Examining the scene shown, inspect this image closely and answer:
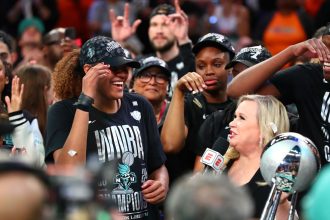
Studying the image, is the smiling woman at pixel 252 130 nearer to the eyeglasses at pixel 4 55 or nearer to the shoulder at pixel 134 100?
the shoulder at pixel 134 100

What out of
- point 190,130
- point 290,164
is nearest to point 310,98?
point 190,130

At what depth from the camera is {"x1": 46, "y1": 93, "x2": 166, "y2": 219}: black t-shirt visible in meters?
6.10

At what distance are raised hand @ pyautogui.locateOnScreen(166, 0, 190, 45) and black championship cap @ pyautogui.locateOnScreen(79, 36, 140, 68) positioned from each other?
8.94ft

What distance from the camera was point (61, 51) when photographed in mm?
9453

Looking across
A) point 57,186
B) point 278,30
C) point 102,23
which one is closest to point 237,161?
point 57,186

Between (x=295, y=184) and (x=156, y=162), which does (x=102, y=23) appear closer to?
(x=156, y=162)

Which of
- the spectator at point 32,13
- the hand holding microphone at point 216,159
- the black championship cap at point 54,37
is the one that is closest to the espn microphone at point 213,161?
the hand holding microphone at point 216,159

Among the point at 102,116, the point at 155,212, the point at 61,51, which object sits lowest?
the point at 155,212

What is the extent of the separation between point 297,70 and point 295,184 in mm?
1877

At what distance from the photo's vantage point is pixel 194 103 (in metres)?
7.30

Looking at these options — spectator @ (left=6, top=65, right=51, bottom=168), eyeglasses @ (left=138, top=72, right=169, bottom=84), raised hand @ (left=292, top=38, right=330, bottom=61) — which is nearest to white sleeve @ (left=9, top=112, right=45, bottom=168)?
spectator @ (left=6, top=65, right=51, bottom=168)

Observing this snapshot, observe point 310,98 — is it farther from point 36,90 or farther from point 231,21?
point 231,21

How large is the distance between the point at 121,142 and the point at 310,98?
4.13 ft

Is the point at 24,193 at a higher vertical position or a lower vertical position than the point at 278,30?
lower
